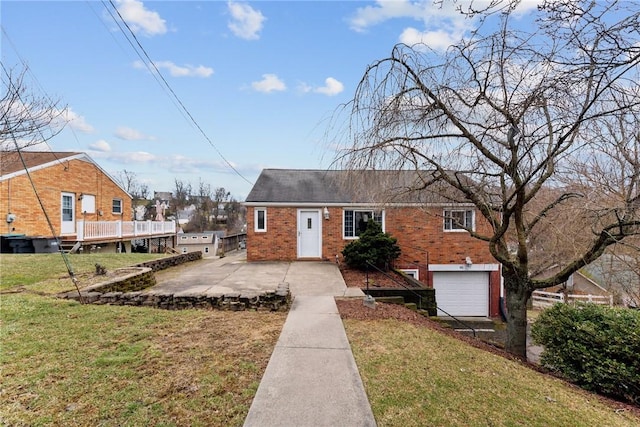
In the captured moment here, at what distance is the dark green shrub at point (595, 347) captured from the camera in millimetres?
4211

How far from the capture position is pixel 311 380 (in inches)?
137

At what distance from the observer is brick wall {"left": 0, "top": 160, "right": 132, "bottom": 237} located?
45.9 ft

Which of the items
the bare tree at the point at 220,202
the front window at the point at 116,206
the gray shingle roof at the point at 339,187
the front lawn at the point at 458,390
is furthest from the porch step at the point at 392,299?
the bare tree at the point at 220,202

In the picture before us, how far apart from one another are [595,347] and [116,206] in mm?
23762

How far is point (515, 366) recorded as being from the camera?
4746 mm

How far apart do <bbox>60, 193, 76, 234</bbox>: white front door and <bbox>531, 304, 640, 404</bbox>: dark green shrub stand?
19938mm

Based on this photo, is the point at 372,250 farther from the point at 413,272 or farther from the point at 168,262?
the point at 168,262

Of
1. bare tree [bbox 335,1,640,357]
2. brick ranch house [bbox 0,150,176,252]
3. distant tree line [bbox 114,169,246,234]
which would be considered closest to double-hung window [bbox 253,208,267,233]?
brick ranch house [bbox 0,150,176,252]

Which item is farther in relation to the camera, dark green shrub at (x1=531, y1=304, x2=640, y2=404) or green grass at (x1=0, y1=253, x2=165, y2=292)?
green grass at (x1=0, y1=253, x2=165, y2=292)

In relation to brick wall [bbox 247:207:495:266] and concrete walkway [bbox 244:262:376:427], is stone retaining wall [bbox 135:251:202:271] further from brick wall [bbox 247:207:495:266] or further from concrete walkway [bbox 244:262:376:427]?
concrete walkway [bbox 244:262:376:427]

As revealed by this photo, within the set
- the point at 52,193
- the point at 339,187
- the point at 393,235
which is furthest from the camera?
the point at 52,193

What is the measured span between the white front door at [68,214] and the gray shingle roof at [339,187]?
10.8 m

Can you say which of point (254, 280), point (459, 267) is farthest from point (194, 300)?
point (459, 267)

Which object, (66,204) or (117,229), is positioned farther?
(117,229)
